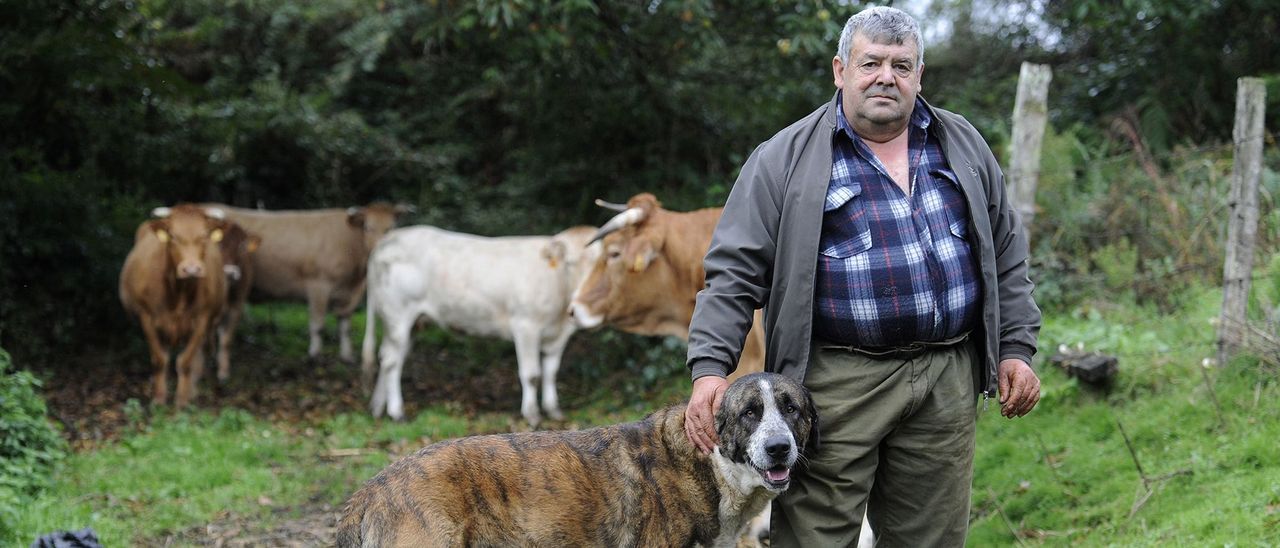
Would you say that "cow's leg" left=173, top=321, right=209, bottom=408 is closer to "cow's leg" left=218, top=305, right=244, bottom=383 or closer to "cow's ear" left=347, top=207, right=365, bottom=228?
"cow's leg" left=218, top=305, right=244, bottom=383

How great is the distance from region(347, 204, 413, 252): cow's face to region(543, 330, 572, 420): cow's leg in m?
3.89

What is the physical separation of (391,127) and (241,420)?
269 inches

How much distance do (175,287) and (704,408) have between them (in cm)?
871

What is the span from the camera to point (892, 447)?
411 centimetres

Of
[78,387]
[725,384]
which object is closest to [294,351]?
[78,387]

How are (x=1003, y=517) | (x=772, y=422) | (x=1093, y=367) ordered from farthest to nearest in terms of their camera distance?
(x=1093, y=367), (x=1003, y=517), (x=772, y=422)

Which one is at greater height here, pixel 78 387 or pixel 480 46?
pixel 480 46

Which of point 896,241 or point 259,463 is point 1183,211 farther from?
point 259,463

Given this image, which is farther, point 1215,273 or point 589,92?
point 589,92

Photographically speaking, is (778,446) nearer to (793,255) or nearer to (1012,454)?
(793,255)

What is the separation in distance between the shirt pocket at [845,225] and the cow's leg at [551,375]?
22.2 ft

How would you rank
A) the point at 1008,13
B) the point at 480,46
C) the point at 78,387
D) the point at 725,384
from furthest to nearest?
1. the point at 1008,13
2. the point at 480,46
3. the point at 78,387
4. the point at 725,384

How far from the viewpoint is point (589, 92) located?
12.1 meters

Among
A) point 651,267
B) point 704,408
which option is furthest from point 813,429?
point 651,267
